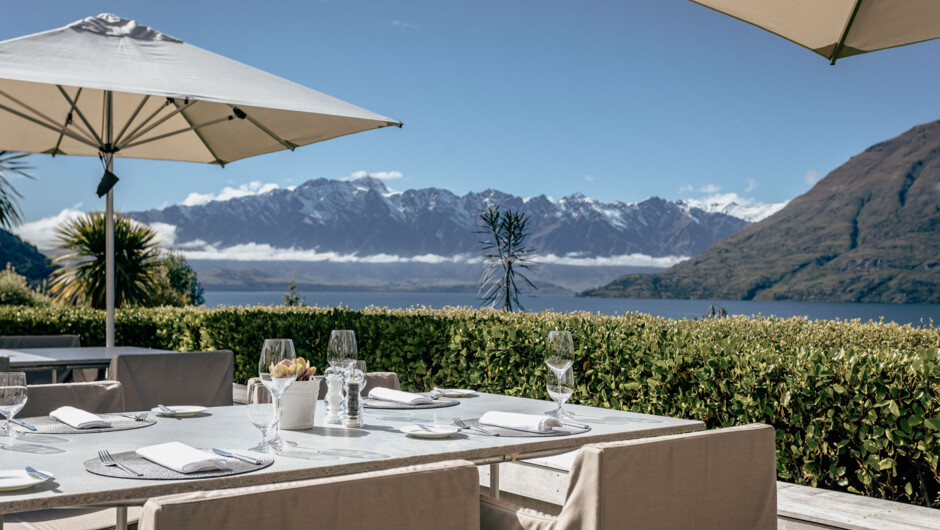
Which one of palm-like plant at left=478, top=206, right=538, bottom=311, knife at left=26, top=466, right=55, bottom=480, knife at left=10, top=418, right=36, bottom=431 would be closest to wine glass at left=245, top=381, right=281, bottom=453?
knife at left=26, top=466, right=55, bottom=480

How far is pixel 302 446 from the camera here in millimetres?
2334

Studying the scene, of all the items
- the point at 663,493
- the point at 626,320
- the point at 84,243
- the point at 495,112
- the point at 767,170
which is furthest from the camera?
the point at 767,170

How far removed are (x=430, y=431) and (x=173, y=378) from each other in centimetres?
192

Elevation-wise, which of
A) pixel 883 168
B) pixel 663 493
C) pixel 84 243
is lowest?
pixel 663 493

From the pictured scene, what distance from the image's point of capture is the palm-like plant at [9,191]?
36.9ft

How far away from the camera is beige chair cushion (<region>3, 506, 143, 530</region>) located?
266cm

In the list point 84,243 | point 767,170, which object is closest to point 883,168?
point 767,170

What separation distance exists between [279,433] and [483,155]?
15135cm

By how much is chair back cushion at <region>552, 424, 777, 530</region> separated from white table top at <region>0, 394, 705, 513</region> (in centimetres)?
52

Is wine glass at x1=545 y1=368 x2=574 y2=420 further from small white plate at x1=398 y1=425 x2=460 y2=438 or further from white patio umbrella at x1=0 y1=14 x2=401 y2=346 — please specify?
white patio umbrella at x1=0 y1=14 x2=401 y2=346

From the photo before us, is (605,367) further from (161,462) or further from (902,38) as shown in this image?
(161,462)

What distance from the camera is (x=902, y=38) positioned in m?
3.03

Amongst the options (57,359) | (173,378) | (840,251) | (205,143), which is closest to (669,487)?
(173,378)

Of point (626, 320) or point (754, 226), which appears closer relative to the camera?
point (626, 320)
